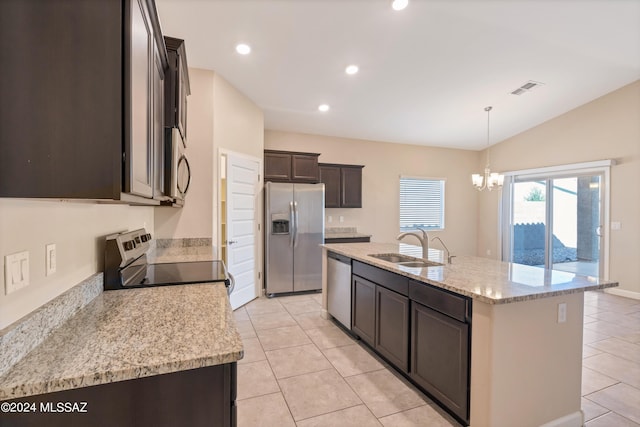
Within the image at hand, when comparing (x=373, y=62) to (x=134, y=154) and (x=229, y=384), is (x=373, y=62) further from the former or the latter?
(x=229, y=384)

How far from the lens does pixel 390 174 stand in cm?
652

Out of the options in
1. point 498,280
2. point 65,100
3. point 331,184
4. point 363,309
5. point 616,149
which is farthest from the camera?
point 331,184

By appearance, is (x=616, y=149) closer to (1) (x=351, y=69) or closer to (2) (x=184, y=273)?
(1) (x=351, y=69)

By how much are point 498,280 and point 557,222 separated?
5.25 m

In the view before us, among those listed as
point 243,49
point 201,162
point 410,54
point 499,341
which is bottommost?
point 499,341

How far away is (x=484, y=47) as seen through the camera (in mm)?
3598

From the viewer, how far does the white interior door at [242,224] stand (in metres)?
3.96

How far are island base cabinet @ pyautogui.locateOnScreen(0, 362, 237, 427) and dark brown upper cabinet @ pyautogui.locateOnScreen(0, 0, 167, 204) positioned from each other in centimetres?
54

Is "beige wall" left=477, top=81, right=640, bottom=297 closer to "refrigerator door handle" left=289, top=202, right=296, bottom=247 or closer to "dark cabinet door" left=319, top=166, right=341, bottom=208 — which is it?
"dark cabinet door" left=319, top=166, right=341, bottom=208

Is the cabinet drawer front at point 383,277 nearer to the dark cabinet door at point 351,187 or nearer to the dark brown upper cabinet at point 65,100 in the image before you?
the dark brown upper cabinet at point 65,100

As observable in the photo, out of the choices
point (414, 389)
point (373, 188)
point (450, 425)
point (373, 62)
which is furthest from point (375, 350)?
point (373, 188)

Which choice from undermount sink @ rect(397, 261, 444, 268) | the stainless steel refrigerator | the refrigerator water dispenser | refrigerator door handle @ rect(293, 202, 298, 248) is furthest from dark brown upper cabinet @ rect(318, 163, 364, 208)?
undermount sink @ rect(397, 261, 444, 268)

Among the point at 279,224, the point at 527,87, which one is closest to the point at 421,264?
the point at 279,224

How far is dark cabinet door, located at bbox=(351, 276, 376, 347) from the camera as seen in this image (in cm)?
280
